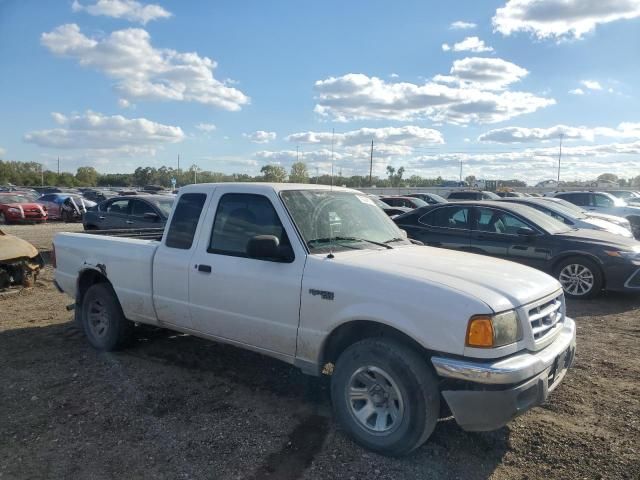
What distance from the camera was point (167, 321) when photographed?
499cm

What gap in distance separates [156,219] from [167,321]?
286 inches

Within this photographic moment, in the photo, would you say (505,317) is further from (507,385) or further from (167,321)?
(167,321)

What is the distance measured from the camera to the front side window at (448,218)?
9391 mm

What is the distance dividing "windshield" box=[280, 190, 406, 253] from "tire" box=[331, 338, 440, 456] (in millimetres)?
970

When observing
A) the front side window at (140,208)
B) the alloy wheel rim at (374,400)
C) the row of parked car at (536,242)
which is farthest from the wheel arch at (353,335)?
the front side window at (140,208)

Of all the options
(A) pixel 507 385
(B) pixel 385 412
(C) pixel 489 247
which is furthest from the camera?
(C) pixel 489 247

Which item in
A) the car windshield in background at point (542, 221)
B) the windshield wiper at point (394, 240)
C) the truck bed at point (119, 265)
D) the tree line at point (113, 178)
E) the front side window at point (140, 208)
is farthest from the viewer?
the tree line at point (113, 178)

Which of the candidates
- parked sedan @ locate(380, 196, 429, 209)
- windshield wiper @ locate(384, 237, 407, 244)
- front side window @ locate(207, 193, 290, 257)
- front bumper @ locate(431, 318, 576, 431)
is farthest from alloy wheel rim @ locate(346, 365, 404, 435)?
parked sedan @ locate(380, 196, 429, 209)

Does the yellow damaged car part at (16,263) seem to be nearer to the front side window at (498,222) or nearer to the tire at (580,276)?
the front side window at (498,222)

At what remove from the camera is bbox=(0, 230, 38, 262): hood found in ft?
28.2

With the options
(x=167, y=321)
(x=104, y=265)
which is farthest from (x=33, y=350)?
(x=167, y=321)

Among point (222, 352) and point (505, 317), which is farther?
point (222, 352)

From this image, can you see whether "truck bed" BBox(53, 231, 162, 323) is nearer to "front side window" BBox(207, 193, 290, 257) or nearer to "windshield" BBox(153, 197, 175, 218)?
"front side window" BBox(207, 193, 290, 257)

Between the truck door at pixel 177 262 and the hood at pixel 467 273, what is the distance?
158 cm
